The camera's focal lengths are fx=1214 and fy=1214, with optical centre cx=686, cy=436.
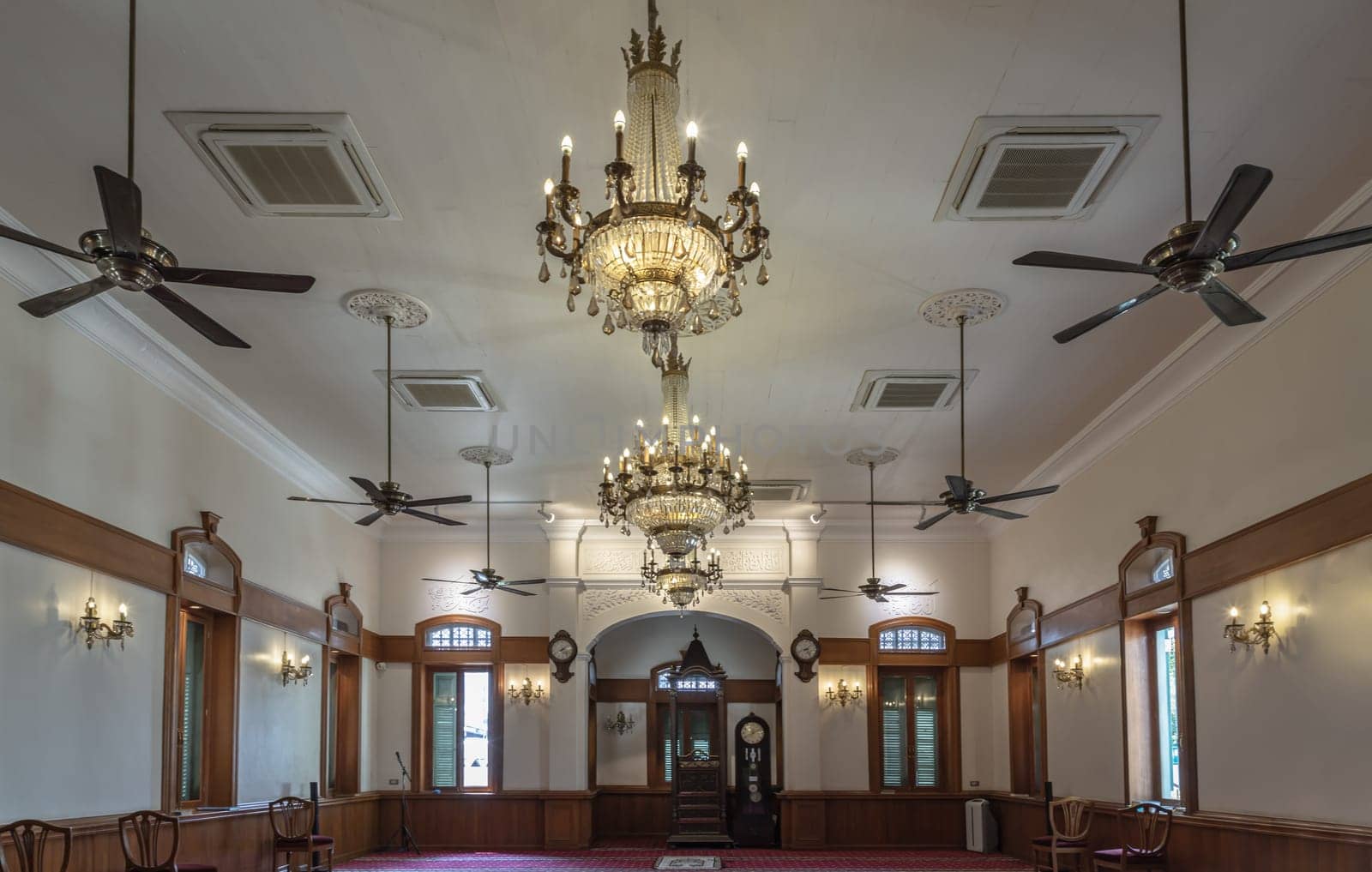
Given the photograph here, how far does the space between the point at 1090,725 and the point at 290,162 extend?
9.76 metres

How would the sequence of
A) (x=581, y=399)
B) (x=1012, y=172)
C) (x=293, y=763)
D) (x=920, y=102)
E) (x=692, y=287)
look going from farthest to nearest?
(x=293, y=763) → (x=581, y=399) → (x=1012, y=172) → (x=920, y=102) → (x=692, y=287)

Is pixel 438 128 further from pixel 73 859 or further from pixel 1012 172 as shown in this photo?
pixel 73 859

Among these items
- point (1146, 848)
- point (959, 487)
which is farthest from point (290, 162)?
point (1146, 848)

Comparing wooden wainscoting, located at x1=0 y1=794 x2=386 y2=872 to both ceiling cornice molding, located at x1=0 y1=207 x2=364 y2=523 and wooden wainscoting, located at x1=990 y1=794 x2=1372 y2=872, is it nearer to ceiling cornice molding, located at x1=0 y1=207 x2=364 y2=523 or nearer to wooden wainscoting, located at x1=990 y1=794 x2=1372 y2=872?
ceiling cornice molding, located at x1=0 y1=207 x2=364 y2=523

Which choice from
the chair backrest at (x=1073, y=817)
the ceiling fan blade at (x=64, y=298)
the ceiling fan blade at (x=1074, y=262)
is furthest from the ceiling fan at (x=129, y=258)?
the chair backrest at (x=1073, y=817)

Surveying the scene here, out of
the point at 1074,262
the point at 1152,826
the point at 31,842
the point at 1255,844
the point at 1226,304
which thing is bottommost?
the point at 1152,826

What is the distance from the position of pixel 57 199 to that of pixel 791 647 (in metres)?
12.0

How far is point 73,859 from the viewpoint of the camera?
8.01 metres

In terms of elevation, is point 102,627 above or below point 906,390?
below

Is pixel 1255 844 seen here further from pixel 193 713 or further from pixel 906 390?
pixel 193 713

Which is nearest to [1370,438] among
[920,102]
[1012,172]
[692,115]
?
[1012,172]

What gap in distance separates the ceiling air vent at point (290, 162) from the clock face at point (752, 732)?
41.5 feet

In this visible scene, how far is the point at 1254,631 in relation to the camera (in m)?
8.70

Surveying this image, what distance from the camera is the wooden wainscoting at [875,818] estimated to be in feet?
53.7
